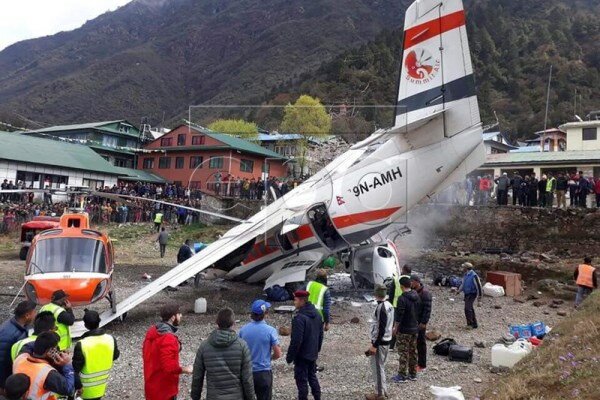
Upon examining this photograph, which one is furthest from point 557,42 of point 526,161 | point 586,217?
point 586,217

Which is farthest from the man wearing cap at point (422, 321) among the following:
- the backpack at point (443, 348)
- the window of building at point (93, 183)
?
the window of building at point (93, 183)

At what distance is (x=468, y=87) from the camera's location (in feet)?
44.1

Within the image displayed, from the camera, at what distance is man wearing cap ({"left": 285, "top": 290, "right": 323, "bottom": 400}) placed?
21.7 ft

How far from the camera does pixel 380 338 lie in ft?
23.2

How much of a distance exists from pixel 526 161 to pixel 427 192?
23514mm

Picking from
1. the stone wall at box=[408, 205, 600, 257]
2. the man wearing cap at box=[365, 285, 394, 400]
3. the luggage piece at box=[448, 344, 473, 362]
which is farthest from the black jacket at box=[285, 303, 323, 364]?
the stone wall at box=[408, 205, 600, 257]

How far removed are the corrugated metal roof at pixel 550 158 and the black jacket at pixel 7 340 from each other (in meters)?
30.0

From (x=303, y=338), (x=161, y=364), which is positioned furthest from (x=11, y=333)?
(x=303, y=338)

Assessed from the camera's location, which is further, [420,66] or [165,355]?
[420,66]

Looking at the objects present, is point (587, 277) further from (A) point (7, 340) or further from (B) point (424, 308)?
(A) point (7, 340)

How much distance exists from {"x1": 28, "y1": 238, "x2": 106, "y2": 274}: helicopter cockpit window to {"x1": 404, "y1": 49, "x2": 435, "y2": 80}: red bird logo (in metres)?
9.84

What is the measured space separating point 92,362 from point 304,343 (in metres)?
2.68

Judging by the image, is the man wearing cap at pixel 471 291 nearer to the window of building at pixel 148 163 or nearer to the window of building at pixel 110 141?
the window of building at pixel 148 163

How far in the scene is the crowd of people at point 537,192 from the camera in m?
22.5
